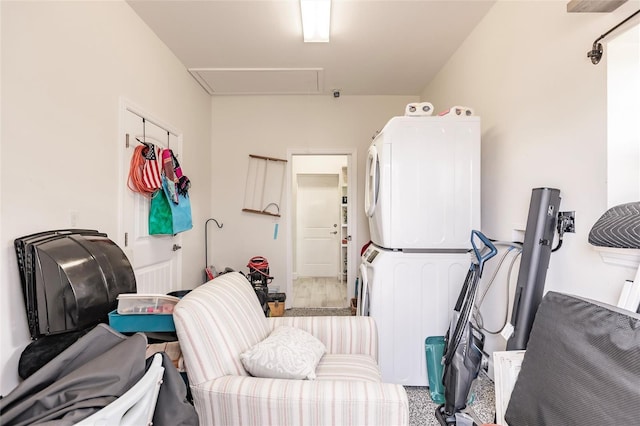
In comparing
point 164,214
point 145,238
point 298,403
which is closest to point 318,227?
point 164,214

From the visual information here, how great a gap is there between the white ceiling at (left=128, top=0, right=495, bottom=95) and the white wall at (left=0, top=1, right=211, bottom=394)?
0.46 metres

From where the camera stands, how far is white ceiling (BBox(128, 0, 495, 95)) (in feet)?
7.09

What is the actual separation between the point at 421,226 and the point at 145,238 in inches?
82.3

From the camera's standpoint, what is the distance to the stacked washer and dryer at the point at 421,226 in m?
2.05

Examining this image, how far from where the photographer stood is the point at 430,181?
2057 mm

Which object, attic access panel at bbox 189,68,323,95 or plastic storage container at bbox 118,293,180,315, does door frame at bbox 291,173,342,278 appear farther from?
plastic storage container at bbox 118,293,180,315

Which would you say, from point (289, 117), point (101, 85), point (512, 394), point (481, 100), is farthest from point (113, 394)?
point (289, 117)

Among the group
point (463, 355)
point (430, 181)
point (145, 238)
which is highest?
point (430, 181)

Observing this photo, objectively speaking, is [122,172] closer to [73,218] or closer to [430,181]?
[73,218]

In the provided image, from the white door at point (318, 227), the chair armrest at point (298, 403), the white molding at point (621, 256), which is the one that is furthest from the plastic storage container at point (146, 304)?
the white door at point (318, 227)

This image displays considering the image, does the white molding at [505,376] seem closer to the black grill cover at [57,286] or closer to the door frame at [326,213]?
the black grill cover at [57,286]

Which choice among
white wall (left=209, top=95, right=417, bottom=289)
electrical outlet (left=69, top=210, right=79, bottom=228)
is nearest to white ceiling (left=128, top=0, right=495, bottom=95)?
white wall (left=209, top=95, right=417, bottom=289)

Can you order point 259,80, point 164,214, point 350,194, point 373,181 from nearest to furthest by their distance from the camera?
point 373,181
point 164,214
point 259,80
point 350,194

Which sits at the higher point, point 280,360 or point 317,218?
point 317,218
